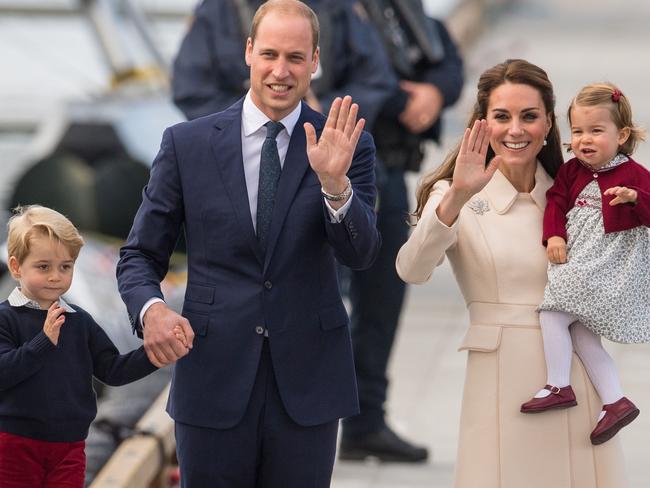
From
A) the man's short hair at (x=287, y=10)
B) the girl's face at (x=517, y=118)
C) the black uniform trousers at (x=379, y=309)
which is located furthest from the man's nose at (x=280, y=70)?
the black uniform trousers at (x=379, y=309)

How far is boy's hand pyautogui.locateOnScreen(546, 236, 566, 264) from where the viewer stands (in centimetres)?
454

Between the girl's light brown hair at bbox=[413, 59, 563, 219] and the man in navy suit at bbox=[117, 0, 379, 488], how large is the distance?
0.26 meters

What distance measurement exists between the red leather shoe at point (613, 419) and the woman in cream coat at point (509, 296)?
39mm

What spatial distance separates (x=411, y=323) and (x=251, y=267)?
A: 651 cm

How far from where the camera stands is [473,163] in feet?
14.5

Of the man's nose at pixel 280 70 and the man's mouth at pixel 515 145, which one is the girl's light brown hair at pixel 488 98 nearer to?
the man's mouth at pixel 515 145

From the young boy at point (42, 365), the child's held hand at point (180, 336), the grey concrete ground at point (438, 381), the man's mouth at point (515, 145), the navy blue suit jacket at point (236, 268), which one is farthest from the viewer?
the grey concrete ground at point (438, 381)

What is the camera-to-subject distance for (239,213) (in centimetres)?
441

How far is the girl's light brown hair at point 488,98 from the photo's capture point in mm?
4629

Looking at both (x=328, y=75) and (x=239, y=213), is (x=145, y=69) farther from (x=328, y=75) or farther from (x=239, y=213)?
(x=239, y=213)

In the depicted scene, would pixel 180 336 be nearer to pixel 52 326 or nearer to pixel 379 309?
pixel 52 326

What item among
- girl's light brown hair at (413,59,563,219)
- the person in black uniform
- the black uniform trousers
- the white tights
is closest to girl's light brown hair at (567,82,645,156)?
girl's light brown hair at (413,59,563,219)

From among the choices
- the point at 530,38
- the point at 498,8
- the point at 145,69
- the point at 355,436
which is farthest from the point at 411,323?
the point at 498,8

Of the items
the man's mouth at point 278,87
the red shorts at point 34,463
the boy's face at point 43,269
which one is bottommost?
the red shorts at point 34,463
